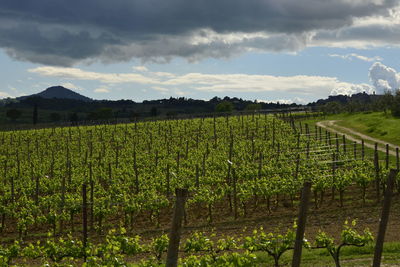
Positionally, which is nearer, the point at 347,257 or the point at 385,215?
the point at 385,215

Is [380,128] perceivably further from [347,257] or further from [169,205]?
[347,257]

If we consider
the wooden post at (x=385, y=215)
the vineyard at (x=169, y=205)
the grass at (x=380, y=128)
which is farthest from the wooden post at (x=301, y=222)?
the grass at (x=380, y=128)

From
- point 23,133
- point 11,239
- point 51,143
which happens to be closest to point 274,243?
point 11,239

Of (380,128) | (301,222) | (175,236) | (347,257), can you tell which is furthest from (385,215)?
(380,128)

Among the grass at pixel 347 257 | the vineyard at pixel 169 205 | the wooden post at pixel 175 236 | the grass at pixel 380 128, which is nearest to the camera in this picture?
the wooden post at pixel 175 236

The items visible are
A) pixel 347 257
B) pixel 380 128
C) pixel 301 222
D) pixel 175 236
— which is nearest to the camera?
pixel 175 236

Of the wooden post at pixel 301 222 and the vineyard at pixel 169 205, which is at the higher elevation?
the wooden post at pixel 301 222

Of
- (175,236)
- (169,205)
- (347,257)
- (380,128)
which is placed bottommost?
(169,205)

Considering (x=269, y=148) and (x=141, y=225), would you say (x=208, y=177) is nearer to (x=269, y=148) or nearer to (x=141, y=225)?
(x=141, y=225)

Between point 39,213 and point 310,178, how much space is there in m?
15.0

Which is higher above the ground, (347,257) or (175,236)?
(175,236)

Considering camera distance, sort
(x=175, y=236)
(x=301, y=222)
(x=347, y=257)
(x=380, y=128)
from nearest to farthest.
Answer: (x=175, y=236) < (x=301, y=222) < (x=347, y=257) < (x=380, y=128)

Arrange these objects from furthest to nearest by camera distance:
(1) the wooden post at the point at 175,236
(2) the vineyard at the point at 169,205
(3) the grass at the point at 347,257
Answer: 1. (3) the grass at the point at 347,257
2. (2) the vineyard at the point at 169,205
3. (1) the wooden post at the point at 175,236

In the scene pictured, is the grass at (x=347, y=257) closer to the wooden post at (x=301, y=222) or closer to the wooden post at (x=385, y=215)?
the wooden post at (x=385, y=215)
